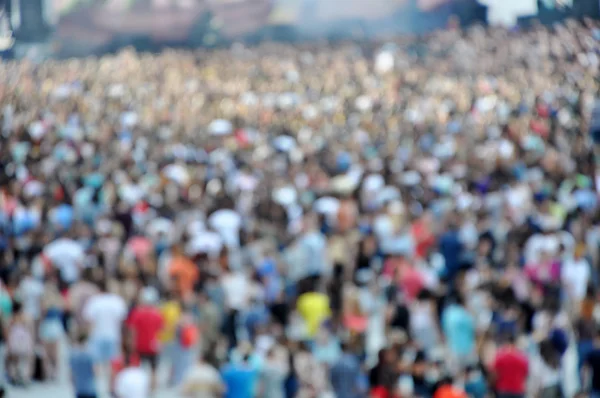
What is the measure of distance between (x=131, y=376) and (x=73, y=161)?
9.35 meters

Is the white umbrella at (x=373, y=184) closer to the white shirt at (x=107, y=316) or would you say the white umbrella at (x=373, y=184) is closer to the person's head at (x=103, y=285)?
the person's head at (x=103, y=285)

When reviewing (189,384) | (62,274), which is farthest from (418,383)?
(62,274)

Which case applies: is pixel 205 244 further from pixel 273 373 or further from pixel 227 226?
pixel 273 373

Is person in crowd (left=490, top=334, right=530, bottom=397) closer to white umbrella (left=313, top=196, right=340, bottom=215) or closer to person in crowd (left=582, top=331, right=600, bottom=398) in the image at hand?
person in crowd (left=582, top=331, right=600, bottom=398)

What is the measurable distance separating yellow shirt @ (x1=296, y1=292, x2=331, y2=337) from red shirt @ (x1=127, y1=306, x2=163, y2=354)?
4.39ft

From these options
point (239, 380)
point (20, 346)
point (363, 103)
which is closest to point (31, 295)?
point (20, 346)

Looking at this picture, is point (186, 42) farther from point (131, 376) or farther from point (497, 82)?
point (131, 376)

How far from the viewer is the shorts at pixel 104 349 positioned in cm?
1351

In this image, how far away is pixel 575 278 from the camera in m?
14.4

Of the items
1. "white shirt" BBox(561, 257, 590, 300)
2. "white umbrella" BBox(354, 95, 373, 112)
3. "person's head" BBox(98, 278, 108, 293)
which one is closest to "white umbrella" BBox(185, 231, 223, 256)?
"person's head" BBox(98, 278, 108, 293)

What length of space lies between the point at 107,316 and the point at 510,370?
12.8 feet

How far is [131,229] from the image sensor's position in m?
17.2

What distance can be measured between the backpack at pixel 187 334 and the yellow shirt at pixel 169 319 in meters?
0.08

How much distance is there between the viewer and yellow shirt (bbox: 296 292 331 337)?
13748mm
